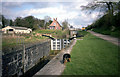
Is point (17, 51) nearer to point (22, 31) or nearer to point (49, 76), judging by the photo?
point (22, 31)

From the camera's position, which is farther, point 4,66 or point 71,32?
point 71,32

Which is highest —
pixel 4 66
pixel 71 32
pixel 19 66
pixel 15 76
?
pixel 71 32

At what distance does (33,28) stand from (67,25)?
12.9 ft

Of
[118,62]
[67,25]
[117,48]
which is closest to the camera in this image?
[118,62]

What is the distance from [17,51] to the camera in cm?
376

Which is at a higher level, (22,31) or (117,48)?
(22,31)

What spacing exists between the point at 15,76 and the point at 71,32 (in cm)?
417

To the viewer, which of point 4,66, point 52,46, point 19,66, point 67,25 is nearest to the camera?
point 4,66

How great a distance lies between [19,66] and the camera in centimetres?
398

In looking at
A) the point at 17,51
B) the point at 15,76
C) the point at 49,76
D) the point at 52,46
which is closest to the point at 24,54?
the point at 17,51

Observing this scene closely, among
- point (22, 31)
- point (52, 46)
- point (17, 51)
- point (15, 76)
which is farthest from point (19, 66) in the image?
point (52, 46)

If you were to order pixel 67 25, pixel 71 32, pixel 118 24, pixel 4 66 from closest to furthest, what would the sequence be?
pixel 118 24, pixel 4 66, pixel 71 32, pixel 67 25

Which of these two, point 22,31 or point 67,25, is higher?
point 67,25

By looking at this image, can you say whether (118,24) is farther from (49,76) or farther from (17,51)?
(17,51)
